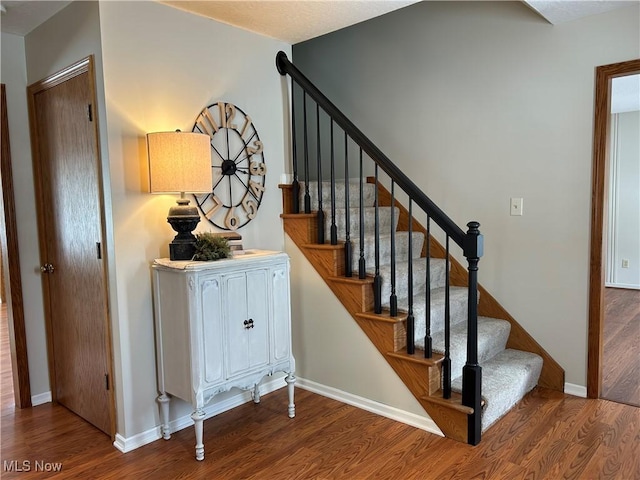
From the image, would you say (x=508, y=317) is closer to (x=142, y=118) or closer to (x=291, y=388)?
(x=291, y=388)

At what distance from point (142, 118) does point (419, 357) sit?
1927 millimetres

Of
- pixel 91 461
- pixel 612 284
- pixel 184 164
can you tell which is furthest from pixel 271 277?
A: pixel 612 284

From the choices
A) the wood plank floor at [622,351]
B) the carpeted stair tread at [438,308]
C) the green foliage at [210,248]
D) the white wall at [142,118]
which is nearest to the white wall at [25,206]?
the white wall at [142,118]

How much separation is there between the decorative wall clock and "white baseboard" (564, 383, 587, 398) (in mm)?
2250

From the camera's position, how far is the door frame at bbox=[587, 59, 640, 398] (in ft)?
8.83

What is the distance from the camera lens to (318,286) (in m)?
3.01

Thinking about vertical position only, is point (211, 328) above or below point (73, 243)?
below

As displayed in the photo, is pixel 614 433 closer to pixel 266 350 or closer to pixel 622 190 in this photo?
pixel 266 350

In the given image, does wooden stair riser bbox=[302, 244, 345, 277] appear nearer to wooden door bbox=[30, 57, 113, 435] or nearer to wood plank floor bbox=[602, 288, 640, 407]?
wooden door bbox=[30, 57, 113, 435]

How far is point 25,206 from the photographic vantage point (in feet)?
9.39

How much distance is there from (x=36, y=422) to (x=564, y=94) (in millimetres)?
3676

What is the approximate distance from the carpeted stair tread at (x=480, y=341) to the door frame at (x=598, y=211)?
50 cm

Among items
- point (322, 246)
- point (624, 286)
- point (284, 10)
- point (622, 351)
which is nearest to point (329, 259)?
point (322, 246)

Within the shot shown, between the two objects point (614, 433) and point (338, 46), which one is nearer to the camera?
point (614, 433)
